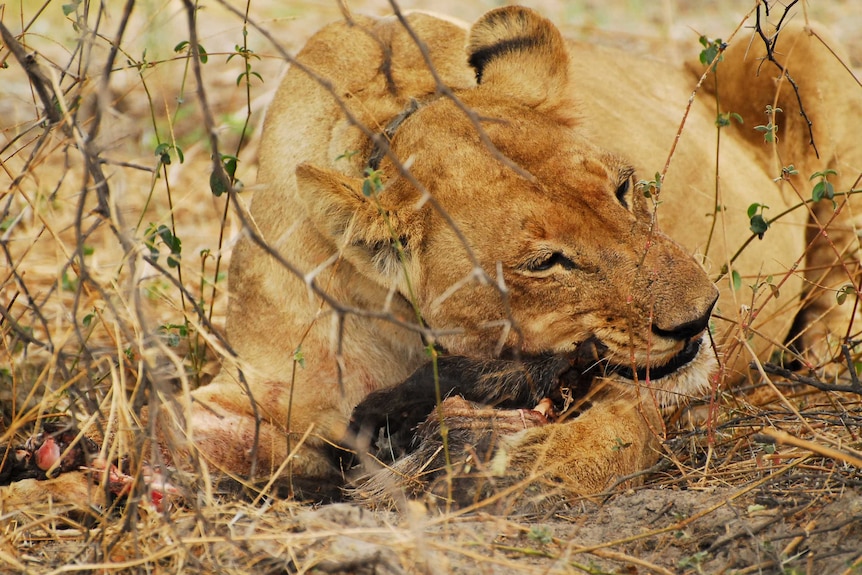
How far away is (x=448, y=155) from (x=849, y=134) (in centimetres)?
245

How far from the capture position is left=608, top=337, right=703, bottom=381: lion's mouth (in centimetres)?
263

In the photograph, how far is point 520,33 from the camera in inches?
116

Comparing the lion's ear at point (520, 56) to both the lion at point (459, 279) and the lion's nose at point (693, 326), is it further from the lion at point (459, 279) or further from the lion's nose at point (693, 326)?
the lion's nose at point (693, 326)

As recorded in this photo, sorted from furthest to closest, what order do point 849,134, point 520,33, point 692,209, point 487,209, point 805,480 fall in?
point 849,134 < point 692,209 < point 520,33 < point 487,209 < point 805,480

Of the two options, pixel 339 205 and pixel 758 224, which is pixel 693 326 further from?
pixel 339 205

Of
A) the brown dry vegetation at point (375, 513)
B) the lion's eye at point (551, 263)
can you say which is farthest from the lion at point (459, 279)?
the brown dry vegetation at point (375, 513)

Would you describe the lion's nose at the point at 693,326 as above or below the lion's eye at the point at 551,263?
below

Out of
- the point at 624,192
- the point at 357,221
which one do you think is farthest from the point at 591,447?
the point at 357,221

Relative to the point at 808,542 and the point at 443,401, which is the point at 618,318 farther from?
the point at 808,542

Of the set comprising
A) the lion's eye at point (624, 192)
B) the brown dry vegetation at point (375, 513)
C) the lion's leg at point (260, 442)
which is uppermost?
the lion's eye at point (624, 192)

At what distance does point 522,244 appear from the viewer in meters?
2.45

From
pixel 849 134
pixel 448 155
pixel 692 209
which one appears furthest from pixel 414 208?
pixel 849 134

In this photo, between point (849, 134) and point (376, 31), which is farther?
point (849, 134)

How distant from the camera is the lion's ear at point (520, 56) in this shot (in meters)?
2.90
